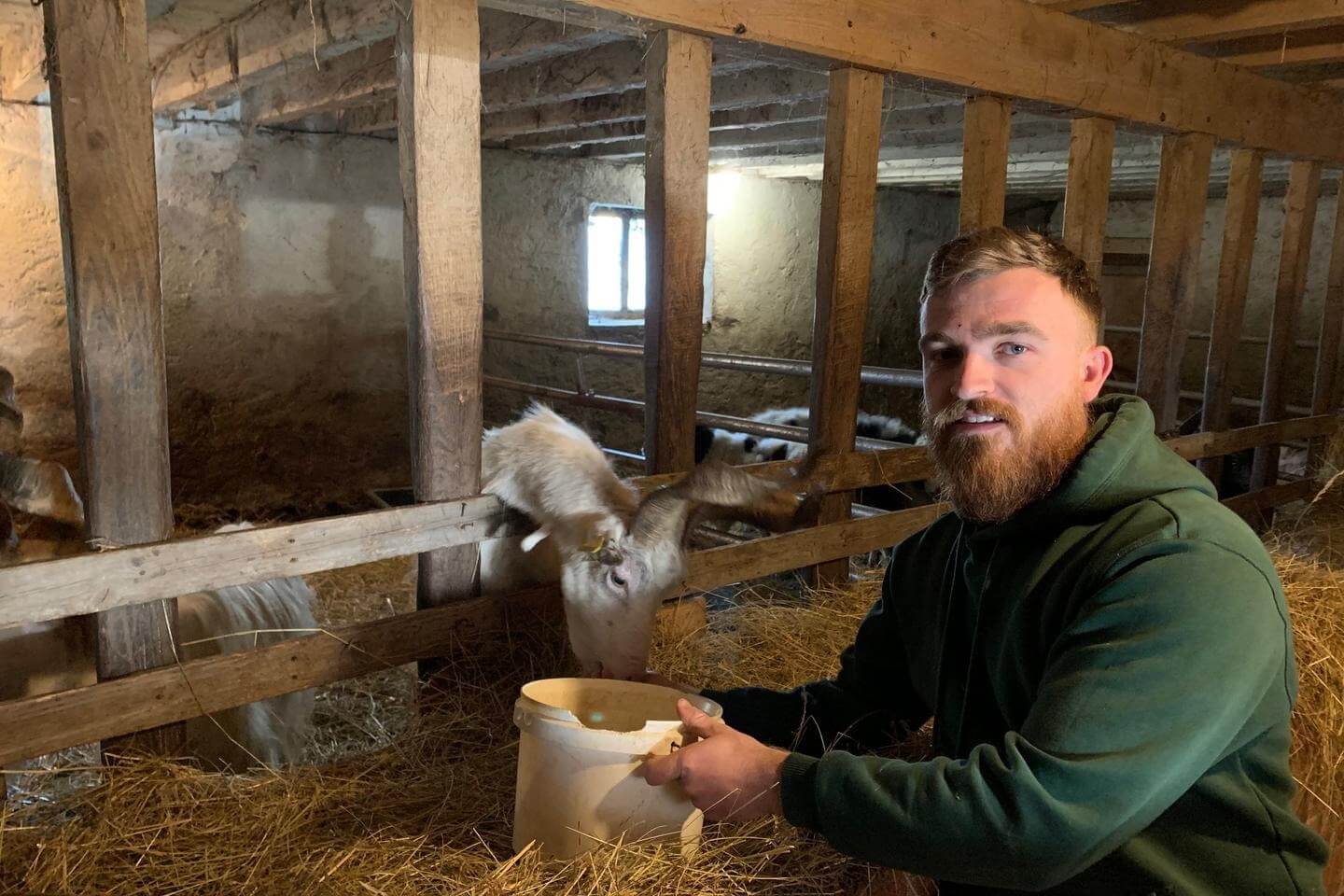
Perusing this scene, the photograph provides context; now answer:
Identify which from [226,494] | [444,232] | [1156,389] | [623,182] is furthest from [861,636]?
[623,182]

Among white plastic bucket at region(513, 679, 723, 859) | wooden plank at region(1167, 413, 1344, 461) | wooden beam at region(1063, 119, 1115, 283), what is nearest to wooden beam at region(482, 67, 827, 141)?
wooden beam at region(1063, 119, 1115, 283)

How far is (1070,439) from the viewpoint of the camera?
174 centimetres

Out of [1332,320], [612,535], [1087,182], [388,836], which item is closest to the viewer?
[388,836]

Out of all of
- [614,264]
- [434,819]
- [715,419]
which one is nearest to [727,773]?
[434,819]

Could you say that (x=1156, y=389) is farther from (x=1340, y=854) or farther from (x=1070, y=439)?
(x=1070, y=439)

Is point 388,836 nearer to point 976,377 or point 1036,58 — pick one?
point 976,377

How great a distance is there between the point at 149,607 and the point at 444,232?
126cm

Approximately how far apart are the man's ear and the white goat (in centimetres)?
105

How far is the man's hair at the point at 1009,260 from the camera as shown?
1.75m

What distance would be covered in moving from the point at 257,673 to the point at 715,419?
384cm

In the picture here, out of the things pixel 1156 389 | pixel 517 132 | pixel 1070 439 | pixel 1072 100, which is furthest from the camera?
pixel 517 132

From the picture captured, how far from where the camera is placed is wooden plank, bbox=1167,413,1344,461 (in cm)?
545

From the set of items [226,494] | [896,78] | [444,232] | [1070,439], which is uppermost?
[896,78]

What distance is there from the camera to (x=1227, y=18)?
14.3 feet
